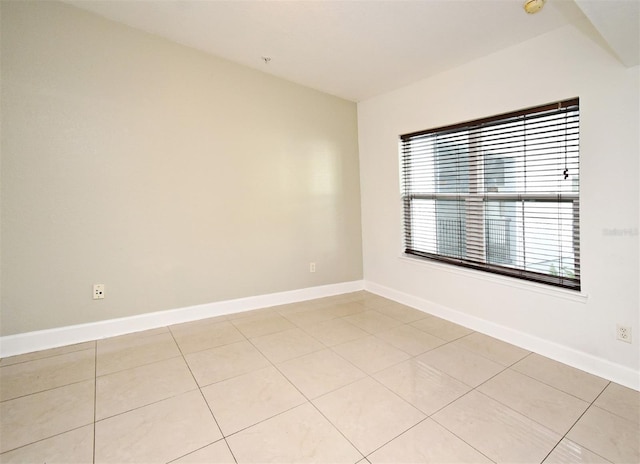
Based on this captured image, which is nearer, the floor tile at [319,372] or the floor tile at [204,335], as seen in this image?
the floor tile at [319,372]

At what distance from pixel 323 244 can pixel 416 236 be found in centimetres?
114

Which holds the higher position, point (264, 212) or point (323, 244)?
point (264, 212)

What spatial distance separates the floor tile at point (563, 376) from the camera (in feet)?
6.64

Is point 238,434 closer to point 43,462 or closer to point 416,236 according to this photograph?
point 43,462

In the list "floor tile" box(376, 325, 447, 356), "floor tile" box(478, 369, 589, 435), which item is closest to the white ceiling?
"floor tile" box(478, 369, 589, 435)

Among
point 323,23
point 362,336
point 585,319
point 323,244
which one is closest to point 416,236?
point 323,244

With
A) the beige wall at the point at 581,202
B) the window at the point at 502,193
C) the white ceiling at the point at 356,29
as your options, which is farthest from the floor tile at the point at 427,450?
the white ceiling at the point at 356,29

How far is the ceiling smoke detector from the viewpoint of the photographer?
202 cm

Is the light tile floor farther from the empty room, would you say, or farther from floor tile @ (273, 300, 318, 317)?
floor tile @ (273, 300, 318, 317)

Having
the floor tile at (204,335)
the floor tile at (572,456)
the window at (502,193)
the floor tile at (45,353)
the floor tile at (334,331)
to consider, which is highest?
the window at (502,193)

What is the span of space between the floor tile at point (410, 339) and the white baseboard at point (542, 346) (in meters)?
0.45

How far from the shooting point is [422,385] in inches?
82.6

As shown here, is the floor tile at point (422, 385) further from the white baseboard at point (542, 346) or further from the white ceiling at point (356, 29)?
the white ceiling at point (356, 29)

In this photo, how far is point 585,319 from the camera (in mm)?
2271
